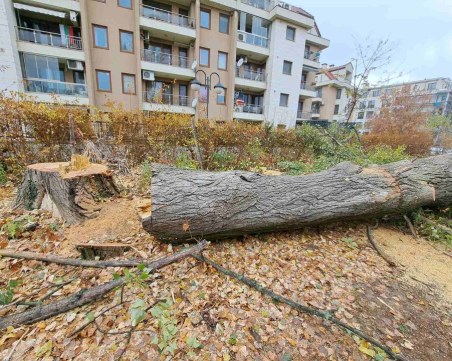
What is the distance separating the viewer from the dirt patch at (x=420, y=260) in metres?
2.19

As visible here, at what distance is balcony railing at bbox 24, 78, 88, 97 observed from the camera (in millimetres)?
11867

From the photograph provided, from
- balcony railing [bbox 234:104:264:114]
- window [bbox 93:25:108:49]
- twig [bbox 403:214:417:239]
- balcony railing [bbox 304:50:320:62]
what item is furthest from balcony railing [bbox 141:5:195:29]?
twig [bbox 403:214:417:239]

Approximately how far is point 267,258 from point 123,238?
1.77 m

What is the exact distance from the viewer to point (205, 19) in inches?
611

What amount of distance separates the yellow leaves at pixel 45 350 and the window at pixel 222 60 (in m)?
18.4

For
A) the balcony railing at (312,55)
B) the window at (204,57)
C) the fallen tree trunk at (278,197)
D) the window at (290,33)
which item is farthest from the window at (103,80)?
the balcony railing at (312,55)

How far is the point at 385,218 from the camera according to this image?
3.26 metres

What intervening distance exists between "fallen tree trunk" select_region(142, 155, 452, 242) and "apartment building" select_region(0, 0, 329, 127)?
5.89m

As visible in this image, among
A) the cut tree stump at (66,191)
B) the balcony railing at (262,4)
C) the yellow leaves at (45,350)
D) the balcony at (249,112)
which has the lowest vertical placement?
the yellow leaves at (45,350)

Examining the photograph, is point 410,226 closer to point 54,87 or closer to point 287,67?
point 54,87

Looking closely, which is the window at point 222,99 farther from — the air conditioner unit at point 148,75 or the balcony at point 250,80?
the air conditioner unit at point 148,75

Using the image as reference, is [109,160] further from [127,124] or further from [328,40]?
[328,40]

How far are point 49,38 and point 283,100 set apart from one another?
1701 cm

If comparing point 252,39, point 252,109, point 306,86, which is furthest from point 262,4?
point 252,109
